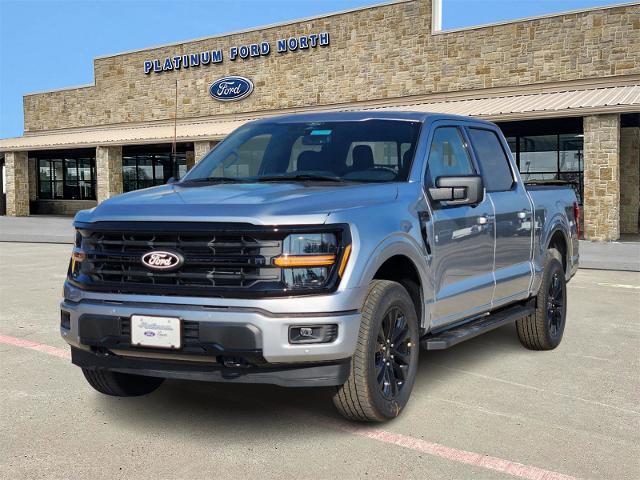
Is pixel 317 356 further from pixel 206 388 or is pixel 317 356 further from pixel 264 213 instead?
pixel 206 388

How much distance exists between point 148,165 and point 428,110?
17.3m

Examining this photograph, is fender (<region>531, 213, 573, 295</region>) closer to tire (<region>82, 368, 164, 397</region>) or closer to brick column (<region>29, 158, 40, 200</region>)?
tire (<region>82, 368, 164, 397</region>)

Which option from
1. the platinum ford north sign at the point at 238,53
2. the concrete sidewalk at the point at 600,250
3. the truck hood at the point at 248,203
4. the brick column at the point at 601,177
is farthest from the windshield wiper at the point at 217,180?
the platinum ford north sign at the point at 238,53

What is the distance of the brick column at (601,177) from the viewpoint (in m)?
19.4

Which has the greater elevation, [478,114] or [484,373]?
[478,114]

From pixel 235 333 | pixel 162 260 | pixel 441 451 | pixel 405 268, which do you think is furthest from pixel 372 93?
pixel 235 333

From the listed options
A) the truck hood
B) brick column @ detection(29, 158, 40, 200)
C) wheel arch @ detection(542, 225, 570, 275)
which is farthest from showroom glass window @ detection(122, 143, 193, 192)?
the truck hood

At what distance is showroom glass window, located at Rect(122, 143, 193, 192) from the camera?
34.9 m

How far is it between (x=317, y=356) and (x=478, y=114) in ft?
58.8

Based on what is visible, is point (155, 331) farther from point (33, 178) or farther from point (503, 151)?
point (33, 178)

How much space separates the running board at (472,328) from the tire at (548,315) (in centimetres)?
13

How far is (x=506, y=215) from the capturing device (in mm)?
6148

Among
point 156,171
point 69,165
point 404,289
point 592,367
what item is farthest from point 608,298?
point 69,165

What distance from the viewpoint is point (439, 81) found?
25922 millimetres
